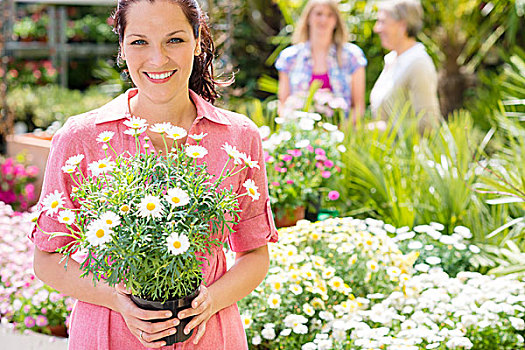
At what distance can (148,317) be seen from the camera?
4.13ft

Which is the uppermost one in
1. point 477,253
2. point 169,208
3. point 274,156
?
point 169,208

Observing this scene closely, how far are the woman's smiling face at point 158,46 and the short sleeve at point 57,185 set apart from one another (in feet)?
0.63

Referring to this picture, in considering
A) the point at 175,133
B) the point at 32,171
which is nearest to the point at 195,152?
the point at 175,133

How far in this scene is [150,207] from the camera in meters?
1.21

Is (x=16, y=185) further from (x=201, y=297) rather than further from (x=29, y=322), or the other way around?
(x=201, y=297)

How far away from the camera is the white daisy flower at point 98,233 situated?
1.19 metres

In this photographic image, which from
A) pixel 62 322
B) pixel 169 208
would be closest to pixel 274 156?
pixel 62 322

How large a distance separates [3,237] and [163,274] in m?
2.12

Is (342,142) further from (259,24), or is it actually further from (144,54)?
(259,24)

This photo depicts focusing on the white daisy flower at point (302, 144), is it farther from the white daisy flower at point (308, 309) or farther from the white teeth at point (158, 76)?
the white teeth at point (158, 76)

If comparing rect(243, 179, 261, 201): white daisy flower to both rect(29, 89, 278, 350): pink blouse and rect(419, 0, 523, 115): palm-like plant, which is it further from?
rect(419, 0, 523, 115): palm-like plant

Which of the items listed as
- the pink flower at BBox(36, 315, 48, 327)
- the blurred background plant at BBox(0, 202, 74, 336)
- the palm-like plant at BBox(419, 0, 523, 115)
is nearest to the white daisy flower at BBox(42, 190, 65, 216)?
the blurred background plant at BBox(0, 202, 74, 336)

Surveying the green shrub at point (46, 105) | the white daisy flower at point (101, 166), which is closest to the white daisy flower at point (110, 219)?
the white daisy flower at point (101, 166)

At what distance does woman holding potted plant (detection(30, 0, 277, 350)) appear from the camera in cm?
131
